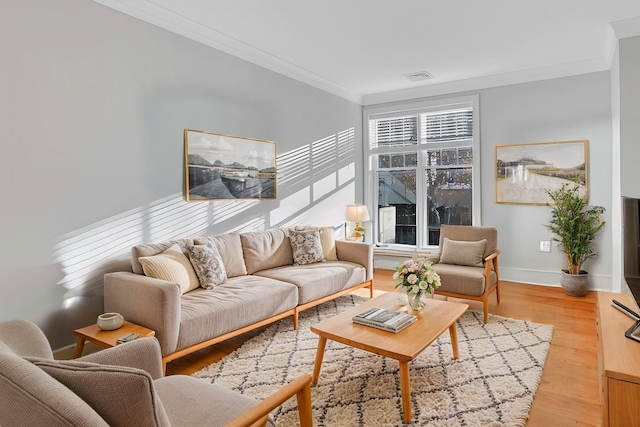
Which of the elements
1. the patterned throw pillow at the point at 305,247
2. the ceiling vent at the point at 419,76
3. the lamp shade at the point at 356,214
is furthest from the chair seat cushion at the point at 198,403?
the ceiling vent at the point at 419,76

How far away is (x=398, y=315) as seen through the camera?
2629 mm

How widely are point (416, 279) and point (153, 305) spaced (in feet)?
5.81

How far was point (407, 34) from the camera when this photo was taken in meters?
3.76

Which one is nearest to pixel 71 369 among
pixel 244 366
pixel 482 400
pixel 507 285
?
pixel 244 366

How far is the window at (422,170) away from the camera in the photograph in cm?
554

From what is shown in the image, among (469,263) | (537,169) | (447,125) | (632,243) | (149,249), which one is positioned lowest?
(469,263)

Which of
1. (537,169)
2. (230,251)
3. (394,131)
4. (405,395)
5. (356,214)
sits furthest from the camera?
(394,131)

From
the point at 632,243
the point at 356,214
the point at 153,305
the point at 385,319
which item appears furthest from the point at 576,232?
the point at 153,305

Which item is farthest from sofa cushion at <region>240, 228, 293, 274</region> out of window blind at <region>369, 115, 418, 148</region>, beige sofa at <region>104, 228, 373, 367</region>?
window blind at <region>369, 115, 418, 148</region>

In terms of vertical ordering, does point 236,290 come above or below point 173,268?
below

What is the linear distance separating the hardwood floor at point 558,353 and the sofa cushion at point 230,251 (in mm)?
611

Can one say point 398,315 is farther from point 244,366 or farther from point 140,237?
point 140,237

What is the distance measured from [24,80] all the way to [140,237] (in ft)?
4.42

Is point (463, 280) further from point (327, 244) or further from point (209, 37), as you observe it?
point (209, 37)
